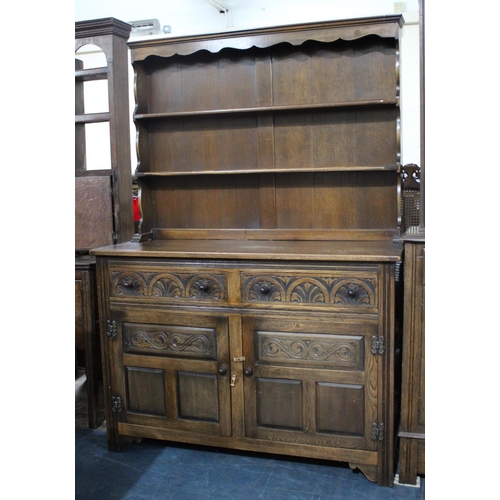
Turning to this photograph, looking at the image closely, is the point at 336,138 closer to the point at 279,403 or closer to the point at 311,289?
the point at 311,289

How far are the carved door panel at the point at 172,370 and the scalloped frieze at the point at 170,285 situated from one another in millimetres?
93

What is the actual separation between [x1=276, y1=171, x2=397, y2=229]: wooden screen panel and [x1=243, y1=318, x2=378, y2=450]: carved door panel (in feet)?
2.50

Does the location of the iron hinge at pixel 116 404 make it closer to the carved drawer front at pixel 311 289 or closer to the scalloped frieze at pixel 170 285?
the scalloped frieze at pixel 170 285

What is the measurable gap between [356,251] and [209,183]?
42.7 inches

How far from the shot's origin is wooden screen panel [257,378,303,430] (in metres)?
2.50

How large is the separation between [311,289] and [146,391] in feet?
3.18

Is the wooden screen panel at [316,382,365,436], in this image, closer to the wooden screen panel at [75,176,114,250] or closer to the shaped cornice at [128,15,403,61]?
the wooden screen panel at [75,176,114,250]

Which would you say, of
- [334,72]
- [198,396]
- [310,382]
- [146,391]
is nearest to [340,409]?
[310,382]

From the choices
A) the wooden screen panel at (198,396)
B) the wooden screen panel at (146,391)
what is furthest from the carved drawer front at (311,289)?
the wooden screen panel at (146,391)

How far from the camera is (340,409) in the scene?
2.44 meters

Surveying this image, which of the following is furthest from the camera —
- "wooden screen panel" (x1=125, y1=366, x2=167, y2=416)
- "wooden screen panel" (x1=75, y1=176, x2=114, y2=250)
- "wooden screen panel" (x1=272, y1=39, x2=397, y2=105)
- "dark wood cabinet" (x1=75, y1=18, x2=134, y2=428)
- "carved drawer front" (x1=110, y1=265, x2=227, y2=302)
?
"wooden screen panel" (x1=75, y1=176, x2=114, y2=250)

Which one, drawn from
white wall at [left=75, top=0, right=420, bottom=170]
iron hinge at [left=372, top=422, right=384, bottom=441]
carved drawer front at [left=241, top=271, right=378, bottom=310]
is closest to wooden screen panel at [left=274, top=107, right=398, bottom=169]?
carved drawer front at [left=241, top=271, right=378, bottom=310]

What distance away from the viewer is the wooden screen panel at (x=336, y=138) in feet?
9.52
